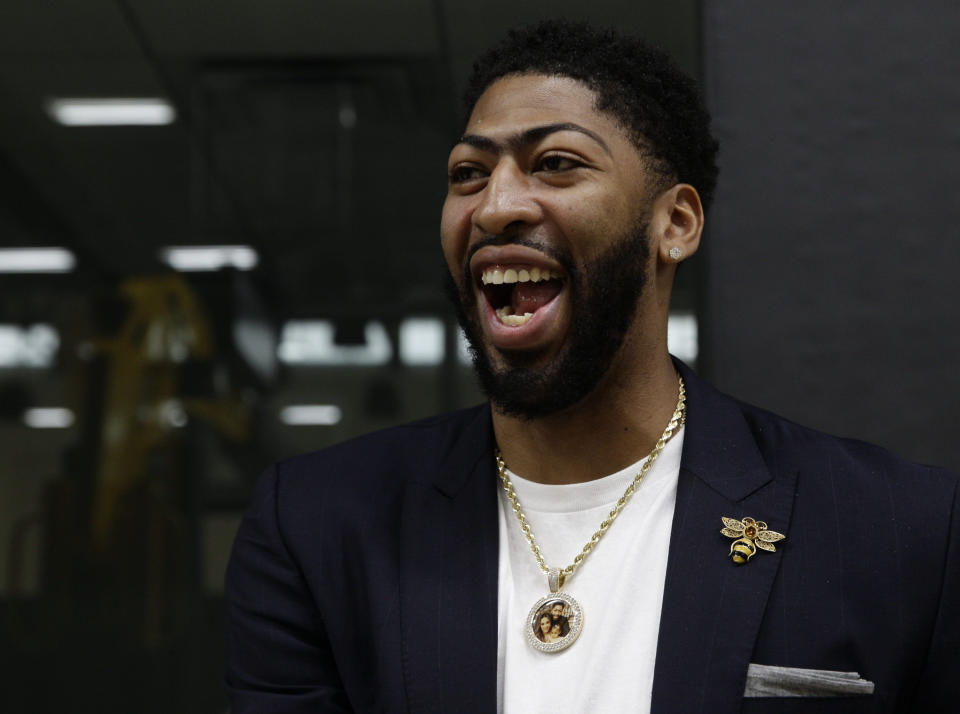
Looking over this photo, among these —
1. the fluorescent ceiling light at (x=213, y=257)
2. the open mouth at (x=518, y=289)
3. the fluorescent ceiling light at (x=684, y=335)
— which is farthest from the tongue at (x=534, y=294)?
the fluorescent ceiling light at (x=213, y=257)

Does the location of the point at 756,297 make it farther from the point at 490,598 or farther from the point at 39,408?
the point at 39,408

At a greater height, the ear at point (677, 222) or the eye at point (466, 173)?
the eye at point (466, 173)

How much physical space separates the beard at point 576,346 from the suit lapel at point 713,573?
26cm

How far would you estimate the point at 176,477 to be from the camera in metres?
3.23

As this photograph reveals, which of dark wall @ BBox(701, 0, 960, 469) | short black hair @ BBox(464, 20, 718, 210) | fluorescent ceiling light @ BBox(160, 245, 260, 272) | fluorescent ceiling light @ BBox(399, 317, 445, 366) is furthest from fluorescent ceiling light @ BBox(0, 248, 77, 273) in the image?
dark wall @ BBox(701, 0, 960, 469)

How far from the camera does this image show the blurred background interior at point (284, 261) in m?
3.18

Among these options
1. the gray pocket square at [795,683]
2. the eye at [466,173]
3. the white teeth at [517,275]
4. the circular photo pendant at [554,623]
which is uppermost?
the eye at [466,173]

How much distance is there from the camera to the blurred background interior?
3180mm

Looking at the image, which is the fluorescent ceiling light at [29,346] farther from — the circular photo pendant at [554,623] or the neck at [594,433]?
the circular photo pendant at [554,623]

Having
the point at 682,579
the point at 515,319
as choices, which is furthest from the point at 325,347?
the point at 682,579

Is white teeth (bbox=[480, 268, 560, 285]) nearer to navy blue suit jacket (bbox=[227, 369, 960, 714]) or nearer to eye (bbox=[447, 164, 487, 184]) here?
eye (bbox=[447, 164, 487, 184])

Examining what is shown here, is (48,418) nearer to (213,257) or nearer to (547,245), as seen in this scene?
(213,257)

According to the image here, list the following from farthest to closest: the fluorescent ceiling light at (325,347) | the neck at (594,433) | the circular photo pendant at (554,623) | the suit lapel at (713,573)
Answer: the fluorescent ceiling light at (325,347) < the neck at (594,433) < the circular photo pendant at (554,623) < the suit lapel at (713,573)

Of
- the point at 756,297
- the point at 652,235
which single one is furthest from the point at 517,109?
the point at 756,297
